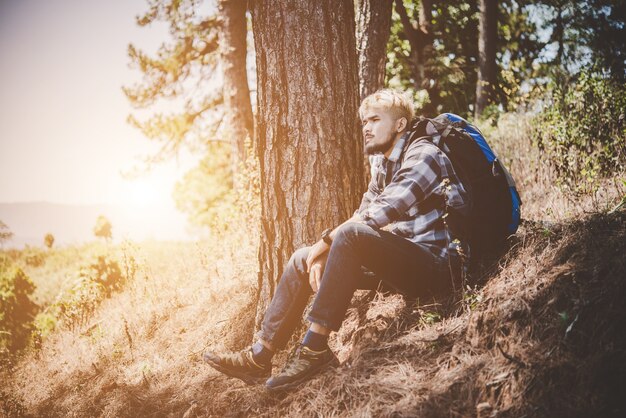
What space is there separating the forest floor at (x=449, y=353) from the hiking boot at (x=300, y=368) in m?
0.06

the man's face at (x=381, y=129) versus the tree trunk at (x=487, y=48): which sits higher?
the tree trunk at (x=487, y=48)

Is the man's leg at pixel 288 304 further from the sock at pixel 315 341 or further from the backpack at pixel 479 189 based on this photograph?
the backpack at pixel 479 189

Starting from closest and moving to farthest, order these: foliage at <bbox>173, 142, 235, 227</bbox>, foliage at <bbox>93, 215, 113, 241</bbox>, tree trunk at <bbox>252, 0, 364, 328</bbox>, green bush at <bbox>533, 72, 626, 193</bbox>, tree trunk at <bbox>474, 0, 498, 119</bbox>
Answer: tree trunk at <bbox>252, 0, 364, 328</bbox>, green bush at <bbox>533, 72, 626, 193</bbox>, tree trunk at <bbox>474, 0, 498, 119</bbox>, foliage at <bbox>93, 215, 113, 241</bbox>, foliage at <bbox>173, 142, 235, 227</bbox>

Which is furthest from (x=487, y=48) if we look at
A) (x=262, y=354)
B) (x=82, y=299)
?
(x=82, y=299)

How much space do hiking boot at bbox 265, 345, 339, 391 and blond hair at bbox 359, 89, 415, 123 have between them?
1.57m

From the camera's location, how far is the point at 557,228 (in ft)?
6.88

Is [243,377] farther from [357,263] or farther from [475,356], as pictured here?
[475,356]

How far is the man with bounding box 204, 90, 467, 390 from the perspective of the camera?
193 centimetres

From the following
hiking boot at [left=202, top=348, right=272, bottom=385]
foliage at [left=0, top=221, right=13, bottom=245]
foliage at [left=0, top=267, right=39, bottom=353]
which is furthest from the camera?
foliage at [left=0, top=221, right=13, bottom=245]

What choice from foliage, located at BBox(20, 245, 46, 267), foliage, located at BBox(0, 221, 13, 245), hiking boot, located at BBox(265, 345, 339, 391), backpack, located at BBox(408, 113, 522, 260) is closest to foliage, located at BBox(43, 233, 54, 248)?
foliage, located at BBox(20, 245, 46, 267)

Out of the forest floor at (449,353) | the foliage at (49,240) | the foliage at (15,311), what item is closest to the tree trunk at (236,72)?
the forest floor at (449,353)

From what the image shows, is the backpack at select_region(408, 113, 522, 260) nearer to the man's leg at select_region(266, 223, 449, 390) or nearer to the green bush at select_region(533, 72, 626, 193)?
the man's leg at select_region(266, 223, 449, 390)

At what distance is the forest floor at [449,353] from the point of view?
136cm

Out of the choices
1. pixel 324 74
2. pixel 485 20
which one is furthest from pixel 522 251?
pixel 485 20
